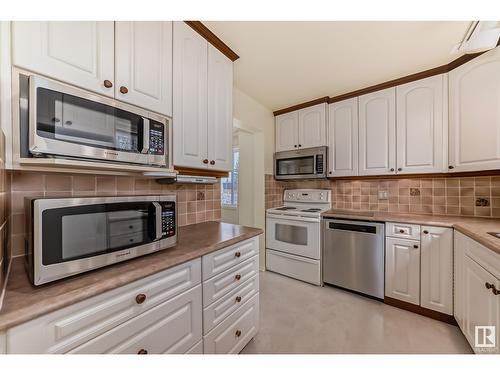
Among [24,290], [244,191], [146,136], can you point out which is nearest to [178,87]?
[146,136]

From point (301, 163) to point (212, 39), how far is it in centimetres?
176

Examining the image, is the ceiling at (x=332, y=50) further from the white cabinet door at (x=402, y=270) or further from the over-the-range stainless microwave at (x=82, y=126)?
the white cabinet door at (x=402, y=270)

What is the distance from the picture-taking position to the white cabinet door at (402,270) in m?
1.87

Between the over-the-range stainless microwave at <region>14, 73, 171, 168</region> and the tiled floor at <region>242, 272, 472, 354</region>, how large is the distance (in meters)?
1.55

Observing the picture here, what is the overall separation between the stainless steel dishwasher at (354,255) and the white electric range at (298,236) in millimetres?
122

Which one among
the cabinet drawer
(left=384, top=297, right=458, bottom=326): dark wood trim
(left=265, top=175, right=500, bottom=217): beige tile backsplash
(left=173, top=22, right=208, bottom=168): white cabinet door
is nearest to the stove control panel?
(left=265, top=175, right=500, bottom=217): beige tile backsplash

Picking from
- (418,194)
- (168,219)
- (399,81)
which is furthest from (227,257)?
(399,81)

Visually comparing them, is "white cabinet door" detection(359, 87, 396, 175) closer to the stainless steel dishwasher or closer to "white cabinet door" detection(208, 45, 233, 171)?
the stainless steel dishwasher

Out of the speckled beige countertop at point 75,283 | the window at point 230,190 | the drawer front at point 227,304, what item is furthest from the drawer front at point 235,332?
the window at point 230,190

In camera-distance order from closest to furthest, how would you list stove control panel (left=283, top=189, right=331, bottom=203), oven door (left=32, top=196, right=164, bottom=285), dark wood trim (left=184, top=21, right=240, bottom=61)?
oven door (left=32, top=196, right=164, bottom=285)
dark wood trim (left=184, top=21, right=240, bottom=61)
stove control panel (left=283, top=189, right=331, bottom=203)

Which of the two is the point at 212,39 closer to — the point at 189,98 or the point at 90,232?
the point at 189,98

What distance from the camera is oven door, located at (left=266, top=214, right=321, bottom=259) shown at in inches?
95.9

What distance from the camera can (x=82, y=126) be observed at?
869mm

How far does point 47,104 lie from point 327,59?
1956mm
